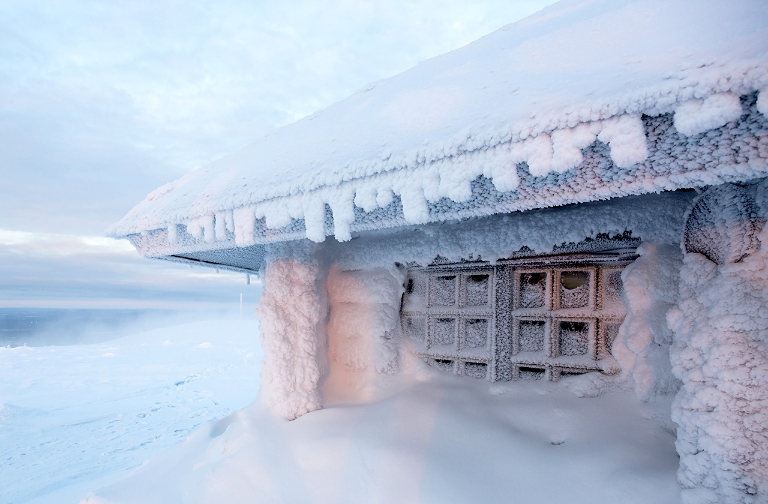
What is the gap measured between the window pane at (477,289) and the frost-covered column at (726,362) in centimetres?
128

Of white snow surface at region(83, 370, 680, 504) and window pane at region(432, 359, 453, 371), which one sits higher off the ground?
window pane at region(432, 359, 453, 371)

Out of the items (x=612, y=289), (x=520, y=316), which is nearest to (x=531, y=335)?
(x=520, y=316)

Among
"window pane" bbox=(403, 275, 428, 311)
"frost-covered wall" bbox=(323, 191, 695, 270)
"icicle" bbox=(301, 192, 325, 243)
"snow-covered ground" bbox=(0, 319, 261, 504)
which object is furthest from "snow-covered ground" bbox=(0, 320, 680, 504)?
"snow-covered ground" bbox=(0, 319, 261, 504)

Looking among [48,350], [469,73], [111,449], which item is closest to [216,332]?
[48,350]

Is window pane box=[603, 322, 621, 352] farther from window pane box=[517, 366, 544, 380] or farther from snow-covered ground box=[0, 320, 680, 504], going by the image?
window pane box=[517, 366, 544, 380]

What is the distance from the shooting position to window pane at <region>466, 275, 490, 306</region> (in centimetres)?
274

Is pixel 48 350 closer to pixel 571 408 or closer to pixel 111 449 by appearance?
pixel 111 449

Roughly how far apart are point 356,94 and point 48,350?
1783 centimetres

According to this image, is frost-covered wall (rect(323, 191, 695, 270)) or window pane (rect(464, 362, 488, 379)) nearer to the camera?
frost-covered wall (rect(323, 191, 695, 270))

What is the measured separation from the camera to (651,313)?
1.96 meters

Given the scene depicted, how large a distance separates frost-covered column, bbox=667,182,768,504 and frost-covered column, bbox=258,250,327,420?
2.22m

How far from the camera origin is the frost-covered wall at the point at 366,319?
9.57 ft

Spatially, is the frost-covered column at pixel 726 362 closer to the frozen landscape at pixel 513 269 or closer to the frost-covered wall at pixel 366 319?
the frozen landscape at pixel 513 269

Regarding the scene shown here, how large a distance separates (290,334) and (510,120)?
2.25m
